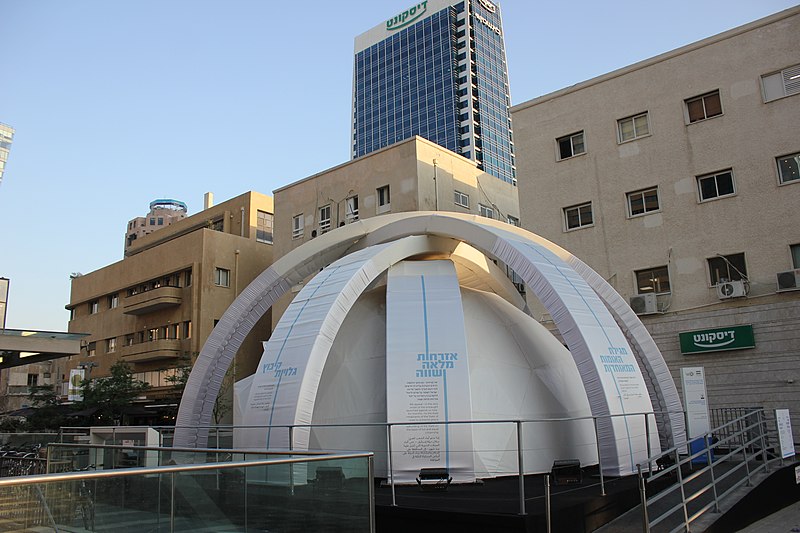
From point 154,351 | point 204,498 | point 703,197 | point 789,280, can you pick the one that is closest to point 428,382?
point 204,498

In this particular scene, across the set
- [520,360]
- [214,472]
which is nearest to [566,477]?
[520,360]

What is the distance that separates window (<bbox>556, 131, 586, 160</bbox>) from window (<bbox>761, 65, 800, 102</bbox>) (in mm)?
6957

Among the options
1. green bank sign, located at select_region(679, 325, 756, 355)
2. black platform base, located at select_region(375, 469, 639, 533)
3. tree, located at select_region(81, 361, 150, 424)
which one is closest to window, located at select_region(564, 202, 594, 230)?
green bank sign, located at select_region(679, 325, 756, 355)

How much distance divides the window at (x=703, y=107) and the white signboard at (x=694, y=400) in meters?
12.4

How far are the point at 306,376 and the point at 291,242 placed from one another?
27.8m

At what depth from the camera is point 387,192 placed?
3622 centimetres

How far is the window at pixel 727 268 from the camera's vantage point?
76.1 feet

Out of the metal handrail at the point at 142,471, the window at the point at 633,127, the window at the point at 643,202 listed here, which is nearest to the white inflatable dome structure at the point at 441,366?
the metal handrail at the point at 142,471

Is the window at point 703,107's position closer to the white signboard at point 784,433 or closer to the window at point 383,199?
the white signboard at point 784,433

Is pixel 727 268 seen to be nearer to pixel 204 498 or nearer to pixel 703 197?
pixel 703 197

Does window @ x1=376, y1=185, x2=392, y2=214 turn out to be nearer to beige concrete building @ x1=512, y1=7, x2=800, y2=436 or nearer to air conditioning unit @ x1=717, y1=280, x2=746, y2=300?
beige concrete building @ x1=512, y1=7, x2=800, y2=436

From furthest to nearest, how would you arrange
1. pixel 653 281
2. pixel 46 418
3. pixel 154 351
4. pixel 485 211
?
pixel 154 351 → pixel 485 211 → pixel 46 418 → pixel 653 281

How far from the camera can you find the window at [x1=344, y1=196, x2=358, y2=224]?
37.2 m

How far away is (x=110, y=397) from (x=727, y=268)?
30.2 metres
